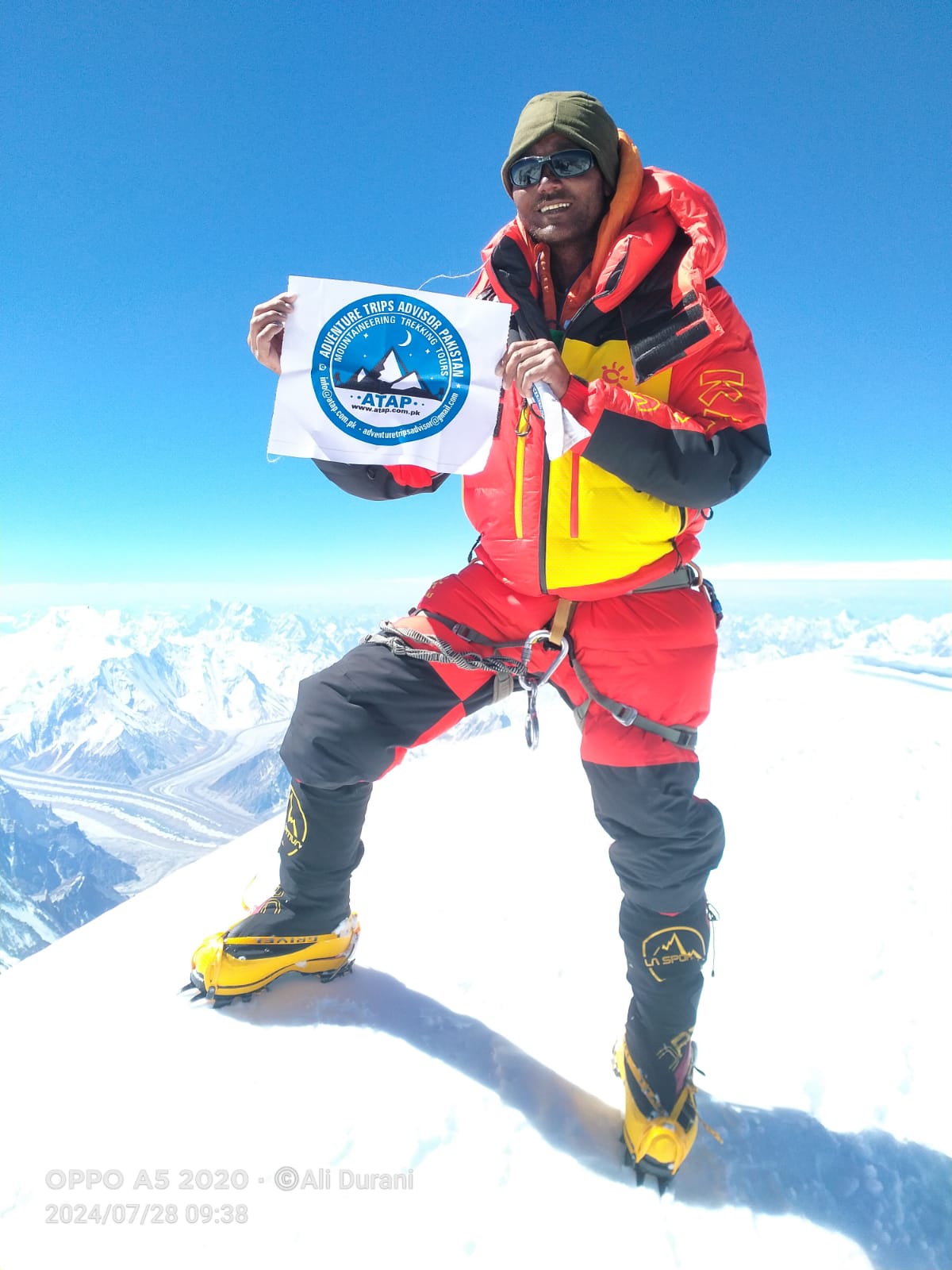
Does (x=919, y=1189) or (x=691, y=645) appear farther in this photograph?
(x=691, y=645)

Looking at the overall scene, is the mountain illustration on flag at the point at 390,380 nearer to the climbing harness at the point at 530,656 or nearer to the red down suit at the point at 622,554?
the red down suit at the point at 622,554

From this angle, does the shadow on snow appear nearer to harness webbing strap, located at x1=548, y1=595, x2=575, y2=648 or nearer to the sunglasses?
harness webbing strap, located at x1=548, y1=595, x2=575, y2=648

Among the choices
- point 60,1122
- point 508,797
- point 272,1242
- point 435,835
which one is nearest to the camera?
point 272,1242

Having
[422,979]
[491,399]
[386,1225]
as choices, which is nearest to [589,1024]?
[422,979]

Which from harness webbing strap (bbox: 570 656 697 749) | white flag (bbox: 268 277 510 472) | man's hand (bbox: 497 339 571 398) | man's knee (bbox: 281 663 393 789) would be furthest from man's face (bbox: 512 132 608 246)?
man's knee (bbox: 281 663 393 789)

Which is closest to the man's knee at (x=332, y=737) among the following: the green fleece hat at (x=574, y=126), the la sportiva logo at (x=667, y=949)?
the la sportiva logo at (x=667, y=949)

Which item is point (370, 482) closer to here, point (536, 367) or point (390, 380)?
point (390, 380)

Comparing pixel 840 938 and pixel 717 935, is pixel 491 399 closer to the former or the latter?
pixel 717 935

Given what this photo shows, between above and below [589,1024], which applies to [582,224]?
above
